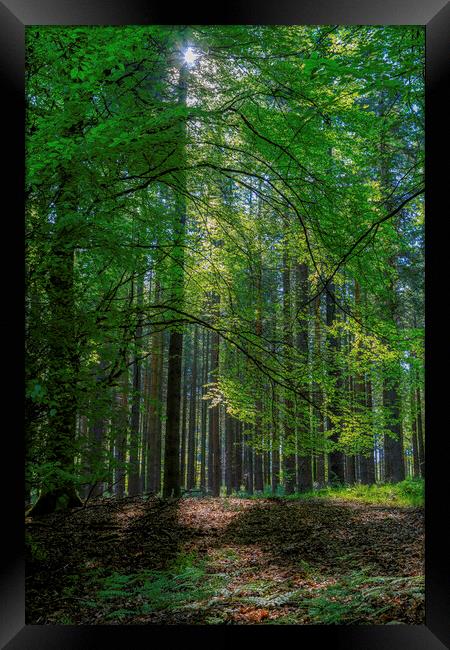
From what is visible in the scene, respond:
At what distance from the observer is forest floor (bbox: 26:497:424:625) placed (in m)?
3.35

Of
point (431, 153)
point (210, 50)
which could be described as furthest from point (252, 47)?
point (431, 153)

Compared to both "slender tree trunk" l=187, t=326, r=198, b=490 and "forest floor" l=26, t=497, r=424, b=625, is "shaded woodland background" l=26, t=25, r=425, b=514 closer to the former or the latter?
"slender tree trunk" l=187, t=326, r=198, b=490

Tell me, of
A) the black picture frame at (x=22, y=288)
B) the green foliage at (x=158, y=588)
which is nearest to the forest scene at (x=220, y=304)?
the green foliage at (x=158, y=588)

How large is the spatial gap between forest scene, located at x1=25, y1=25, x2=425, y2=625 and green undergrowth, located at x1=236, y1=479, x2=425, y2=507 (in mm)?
67

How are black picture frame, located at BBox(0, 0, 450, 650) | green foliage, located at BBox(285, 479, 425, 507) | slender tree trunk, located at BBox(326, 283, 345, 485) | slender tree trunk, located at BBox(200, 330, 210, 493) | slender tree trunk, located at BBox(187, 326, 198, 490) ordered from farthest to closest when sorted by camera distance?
green foliage, located at BBox(285, 479, 425, 507), slender tree trunk, located at BBox(187, 326, 198, 490), slender tree trunk, located at BBox(200, 330, 210, 493), slender tree trunk, located at BBox(326, 283, 345, 485), black picture frame, located at BBox(0, 0, 450, 650)

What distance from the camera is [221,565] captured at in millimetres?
4281

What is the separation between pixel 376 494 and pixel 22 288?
5.82m

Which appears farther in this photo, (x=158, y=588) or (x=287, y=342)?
(x=287, y=342)

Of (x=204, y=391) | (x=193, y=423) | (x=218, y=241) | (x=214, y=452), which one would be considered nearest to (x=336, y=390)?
(x=204, y=391)

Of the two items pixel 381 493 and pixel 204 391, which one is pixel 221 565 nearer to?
pixel 204 391

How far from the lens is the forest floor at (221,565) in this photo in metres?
3.35

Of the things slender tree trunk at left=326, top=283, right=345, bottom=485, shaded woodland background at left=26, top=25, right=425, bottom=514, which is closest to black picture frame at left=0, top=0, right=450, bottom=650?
shaded woodland background at left=26, top=25, right=425, bottom=514

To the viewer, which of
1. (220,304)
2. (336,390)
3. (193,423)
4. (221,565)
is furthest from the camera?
(193,423)

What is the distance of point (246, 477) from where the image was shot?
8086mm
